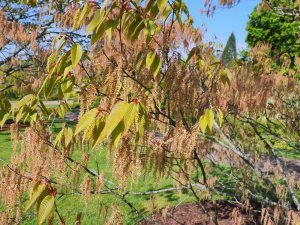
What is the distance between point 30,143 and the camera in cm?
194

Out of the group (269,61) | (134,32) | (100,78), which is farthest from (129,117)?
(269,61)

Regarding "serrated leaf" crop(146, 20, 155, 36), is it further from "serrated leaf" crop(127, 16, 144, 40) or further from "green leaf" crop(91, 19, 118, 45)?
"green leaf" crop(91, 19, 118, 45)

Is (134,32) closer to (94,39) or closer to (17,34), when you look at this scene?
(94,39)

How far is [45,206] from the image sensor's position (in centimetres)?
113

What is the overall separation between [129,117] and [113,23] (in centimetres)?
44

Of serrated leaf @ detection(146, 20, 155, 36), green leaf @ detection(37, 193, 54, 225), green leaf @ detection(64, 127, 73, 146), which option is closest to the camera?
green leaf @ detection(37, 193, 54, 225)

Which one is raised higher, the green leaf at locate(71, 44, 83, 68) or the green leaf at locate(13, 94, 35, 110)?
the green leaf at locate(71, 44, 83, 68)

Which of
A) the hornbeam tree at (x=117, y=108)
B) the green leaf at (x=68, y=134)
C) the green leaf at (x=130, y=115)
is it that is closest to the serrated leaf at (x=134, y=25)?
the hornbeam tree at (x=117, y=108)

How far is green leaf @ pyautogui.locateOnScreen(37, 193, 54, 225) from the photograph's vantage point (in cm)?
108

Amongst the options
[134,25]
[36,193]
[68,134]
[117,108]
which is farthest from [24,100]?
[117,108]

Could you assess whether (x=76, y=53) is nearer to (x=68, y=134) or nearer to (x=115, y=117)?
(x=115, y=117)

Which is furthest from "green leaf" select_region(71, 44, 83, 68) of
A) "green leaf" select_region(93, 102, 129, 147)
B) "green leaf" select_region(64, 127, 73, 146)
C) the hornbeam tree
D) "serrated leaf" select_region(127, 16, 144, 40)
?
"green leaf" select_region(64, 127, 73, 146)

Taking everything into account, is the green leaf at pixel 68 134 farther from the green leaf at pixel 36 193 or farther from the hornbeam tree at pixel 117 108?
the green leaf at pixel 36 193

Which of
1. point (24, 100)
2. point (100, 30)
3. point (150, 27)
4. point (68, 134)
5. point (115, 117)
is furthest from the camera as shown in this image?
point (68, 134)
